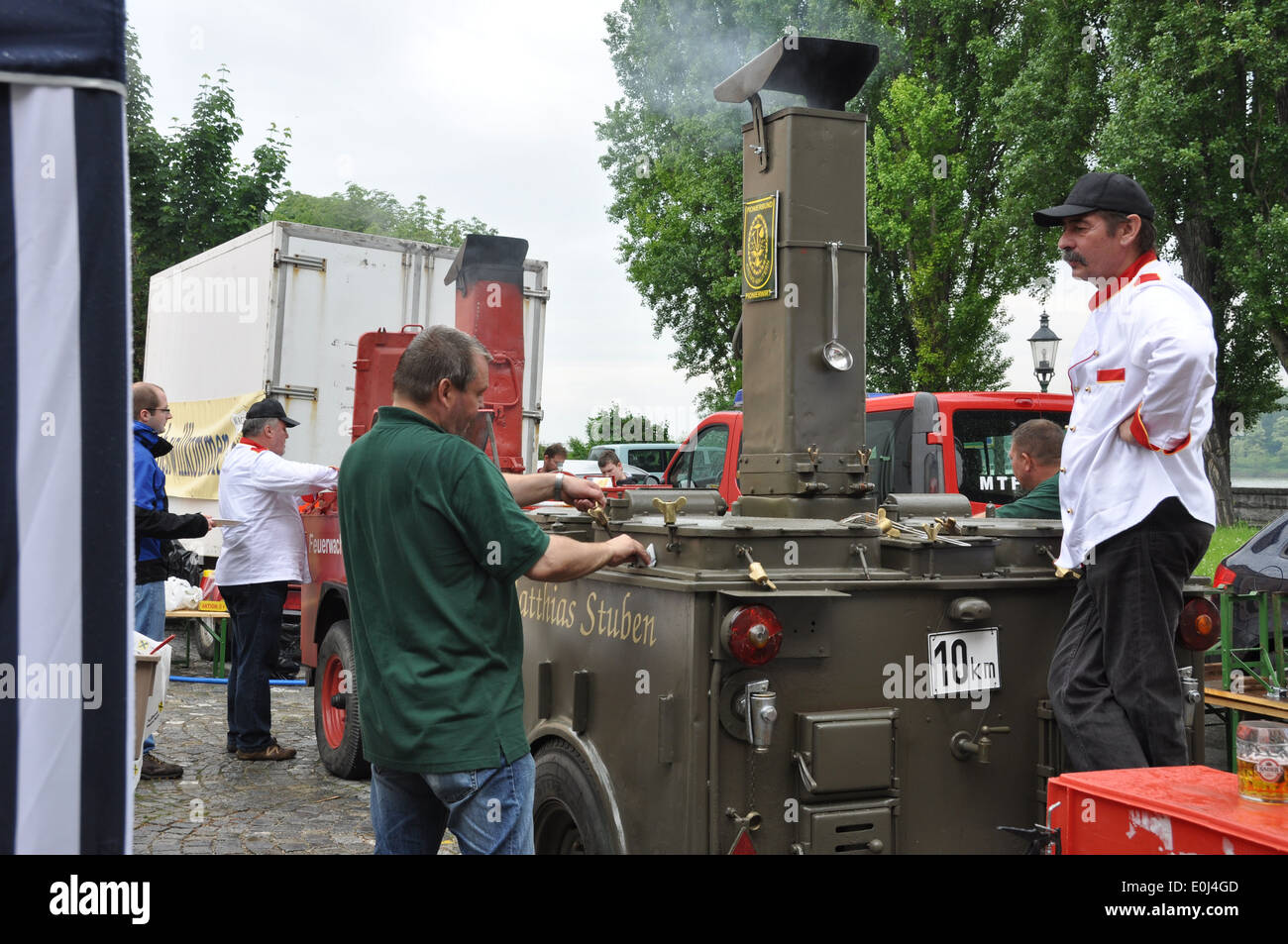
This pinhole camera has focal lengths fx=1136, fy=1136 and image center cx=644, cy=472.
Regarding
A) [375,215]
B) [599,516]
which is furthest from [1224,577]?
[375,215]

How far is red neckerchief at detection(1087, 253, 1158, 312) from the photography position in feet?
11.2

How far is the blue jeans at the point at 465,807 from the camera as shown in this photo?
9.60ft

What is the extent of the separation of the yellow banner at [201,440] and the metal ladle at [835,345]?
25.1 ft

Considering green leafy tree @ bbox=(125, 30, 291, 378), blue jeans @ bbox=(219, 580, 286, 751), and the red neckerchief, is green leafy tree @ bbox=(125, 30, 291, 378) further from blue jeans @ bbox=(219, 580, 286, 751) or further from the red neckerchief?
the red neckerchief

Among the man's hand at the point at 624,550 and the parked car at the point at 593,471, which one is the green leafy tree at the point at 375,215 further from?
the man's hand at the point at 624,550

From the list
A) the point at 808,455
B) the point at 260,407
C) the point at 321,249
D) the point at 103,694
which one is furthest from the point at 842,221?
the point at 321,249

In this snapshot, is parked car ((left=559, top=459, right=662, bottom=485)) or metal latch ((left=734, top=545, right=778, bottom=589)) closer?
metal latch ((left=734, top=545, right=778, bottom=589))

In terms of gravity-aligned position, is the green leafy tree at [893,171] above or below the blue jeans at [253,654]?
above

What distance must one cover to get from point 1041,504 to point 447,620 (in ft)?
Answer: 7.44

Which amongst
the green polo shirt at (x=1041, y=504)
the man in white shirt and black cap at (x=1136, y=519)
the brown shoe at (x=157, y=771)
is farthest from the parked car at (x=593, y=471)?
the man in white shirt and black cap at (x=1136, y=519)

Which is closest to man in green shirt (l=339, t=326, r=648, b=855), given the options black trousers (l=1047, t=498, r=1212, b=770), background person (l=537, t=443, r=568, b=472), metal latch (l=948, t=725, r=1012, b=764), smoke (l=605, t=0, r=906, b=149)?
metal latch (l=948, t=725, r=1012, b=764)

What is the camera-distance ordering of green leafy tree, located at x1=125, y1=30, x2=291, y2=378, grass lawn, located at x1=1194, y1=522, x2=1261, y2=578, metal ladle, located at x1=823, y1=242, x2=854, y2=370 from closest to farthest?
metal ladle, located at x1=823, y1=242, x2=854, y2=370
grass lawn, located at x1=1194, y1=522, x2=1261, y2=578
green leafy tree, located at x1=125, y1=30, x2=291, y2=378

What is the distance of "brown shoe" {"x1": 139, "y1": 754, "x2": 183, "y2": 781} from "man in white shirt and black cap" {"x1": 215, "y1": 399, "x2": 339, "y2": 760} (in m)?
0.50
